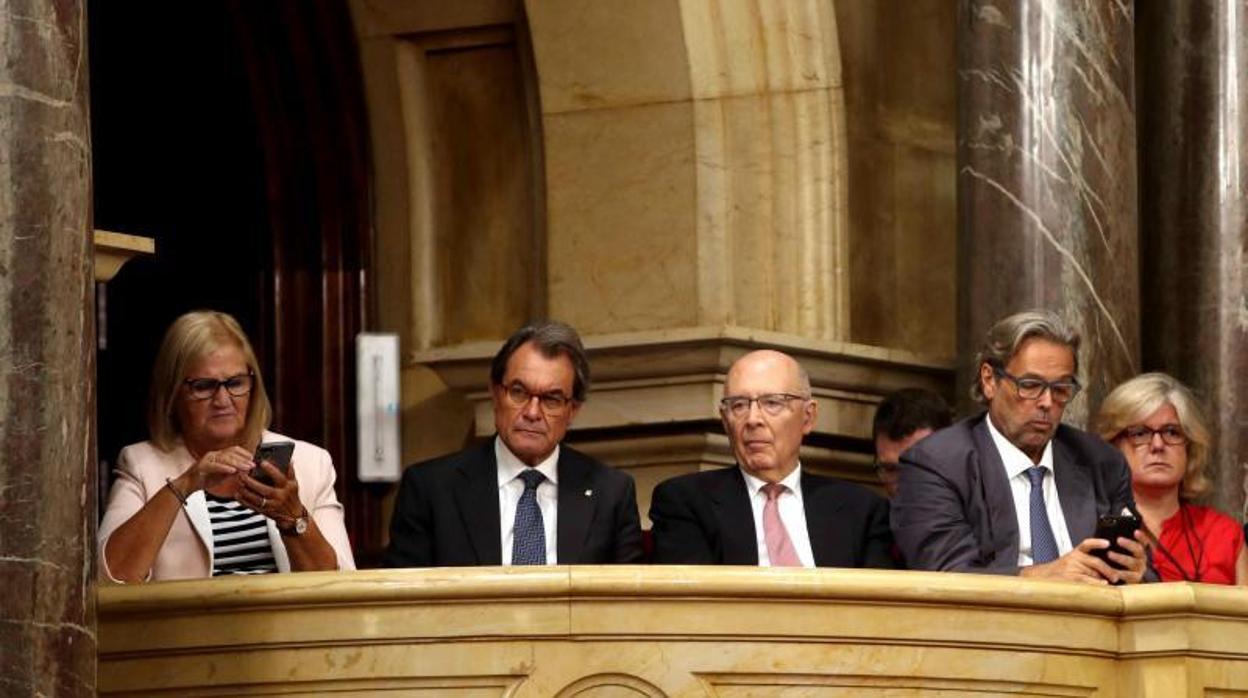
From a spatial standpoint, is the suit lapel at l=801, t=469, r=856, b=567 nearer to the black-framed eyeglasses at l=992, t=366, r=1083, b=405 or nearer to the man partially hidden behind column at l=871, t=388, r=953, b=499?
the black-framed eyeglasses at l=992, t=366, r=1083, b=405

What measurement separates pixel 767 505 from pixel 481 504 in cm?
65

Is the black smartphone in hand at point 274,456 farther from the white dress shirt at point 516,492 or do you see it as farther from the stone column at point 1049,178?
the stone column at point 1049,178

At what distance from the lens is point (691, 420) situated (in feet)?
29.1

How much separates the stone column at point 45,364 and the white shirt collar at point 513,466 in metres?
1.33

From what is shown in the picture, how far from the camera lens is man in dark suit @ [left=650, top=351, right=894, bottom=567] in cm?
675

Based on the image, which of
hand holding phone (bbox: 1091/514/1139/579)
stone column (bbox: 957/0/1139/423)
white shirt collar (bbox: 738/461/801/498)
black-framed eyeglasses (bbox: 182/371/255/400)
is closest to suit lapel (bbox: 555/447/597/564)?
white shirt collar (bbox: 738/461/801/498)

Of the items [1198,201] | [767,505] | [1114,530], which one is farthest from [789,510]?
[1198,201]

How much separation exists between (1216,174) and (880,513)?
2.88m

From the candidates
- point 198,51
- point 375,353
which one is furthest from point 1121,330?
point 198,51

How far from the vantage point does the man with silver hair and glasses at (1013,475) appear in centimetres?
663

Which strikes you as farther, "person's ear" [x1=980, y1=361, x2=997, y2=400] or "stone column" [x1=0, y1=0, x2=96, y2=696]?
"person's ear" [x1=980, y1=361, x2=997, y2=400]

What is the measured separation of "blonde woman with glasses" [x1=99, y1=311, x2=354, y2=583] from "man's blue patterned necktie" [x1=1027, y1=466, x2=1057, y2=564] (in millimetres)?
1465

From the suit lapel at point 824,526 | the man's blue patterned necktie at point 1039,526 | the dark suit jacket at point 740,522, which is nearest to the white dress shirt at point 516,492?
the dark suit jacket at point 740,522

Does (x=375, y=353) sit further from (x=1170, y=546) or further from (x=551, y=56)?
(x=1170, y=546)
